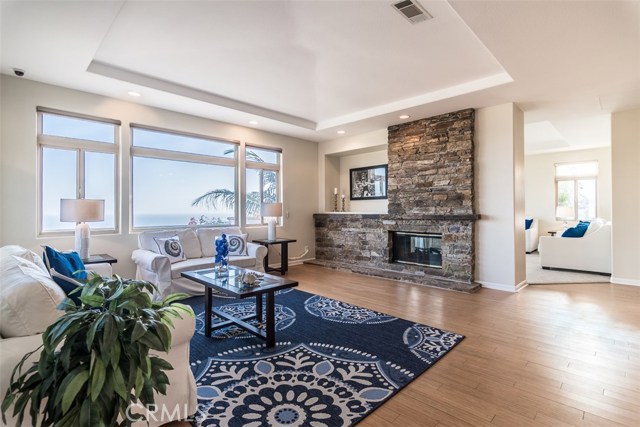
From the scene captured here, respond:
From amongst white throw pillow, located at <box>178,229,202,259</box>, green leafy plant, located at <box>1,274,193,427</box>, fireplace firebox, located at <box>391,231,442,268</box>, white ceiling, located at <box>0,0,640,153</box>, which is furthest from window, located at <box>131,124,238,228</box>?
green leafy plant, located at <box>1,274,193,427</box>

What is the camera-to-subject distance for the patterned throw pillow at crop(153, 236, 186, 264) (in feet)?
14.7

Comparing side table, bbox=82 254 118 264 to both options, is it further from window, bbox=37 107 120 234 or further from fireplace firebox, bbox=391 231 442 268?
fireplace firebox, bbox=391 231 442 268

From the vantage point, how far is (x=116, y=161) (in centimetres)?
454

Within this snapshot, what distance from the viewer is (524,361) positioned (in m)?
2.50

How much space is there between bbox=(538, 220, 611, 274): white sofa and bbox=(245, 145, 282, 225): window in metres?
5.38

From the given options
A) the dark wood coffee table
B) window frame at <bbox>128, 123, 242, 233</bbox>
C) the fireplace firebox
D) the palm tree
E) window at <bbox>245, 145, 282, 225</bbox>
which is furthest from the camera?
window at <bbox>245, 145, 282, 225</bbox>

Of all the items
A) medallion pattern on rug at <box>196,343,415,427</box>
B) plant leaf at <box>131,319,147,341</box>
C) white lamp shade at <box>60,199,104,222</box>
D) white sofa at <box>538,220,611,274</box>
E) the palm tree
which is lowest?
medallion pattern on rug at <box>196,343,415,427</box>

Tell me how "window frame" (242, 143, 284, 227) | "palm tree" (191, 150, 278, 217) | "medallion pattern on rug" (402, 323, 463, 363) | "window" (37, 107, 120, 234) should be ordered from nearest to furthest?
1. "medallion pattern on rug" (402, 323, 463, 363)
2. "window" (37, 107, 120, 234)
3. "palm tree" (191, 150, 278, 217)
4. "window frame" (242, 143, 284, 227)

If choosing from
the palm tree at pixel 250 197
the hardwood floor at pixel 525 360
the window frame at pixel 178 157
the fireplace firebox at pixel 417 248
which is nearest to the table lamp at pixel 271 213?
the palm tree at pixel 250 197

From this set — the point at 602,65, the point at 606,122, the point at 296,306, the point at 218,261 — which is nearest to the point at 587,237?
the point at 606,122

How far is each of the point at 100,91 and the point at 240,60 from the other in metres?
2.07

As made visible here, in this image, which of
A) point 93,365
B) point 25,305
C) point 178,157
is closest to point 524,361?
point 93,365

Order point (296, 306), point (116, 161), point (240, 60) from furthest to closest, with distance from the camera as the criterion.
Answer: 1. point (116, 161)
2. point (296, 306)
3. point (240, 60)

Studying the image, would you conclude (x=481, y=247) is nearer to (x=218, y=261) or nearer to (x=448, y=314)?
(x=448, y=314)
